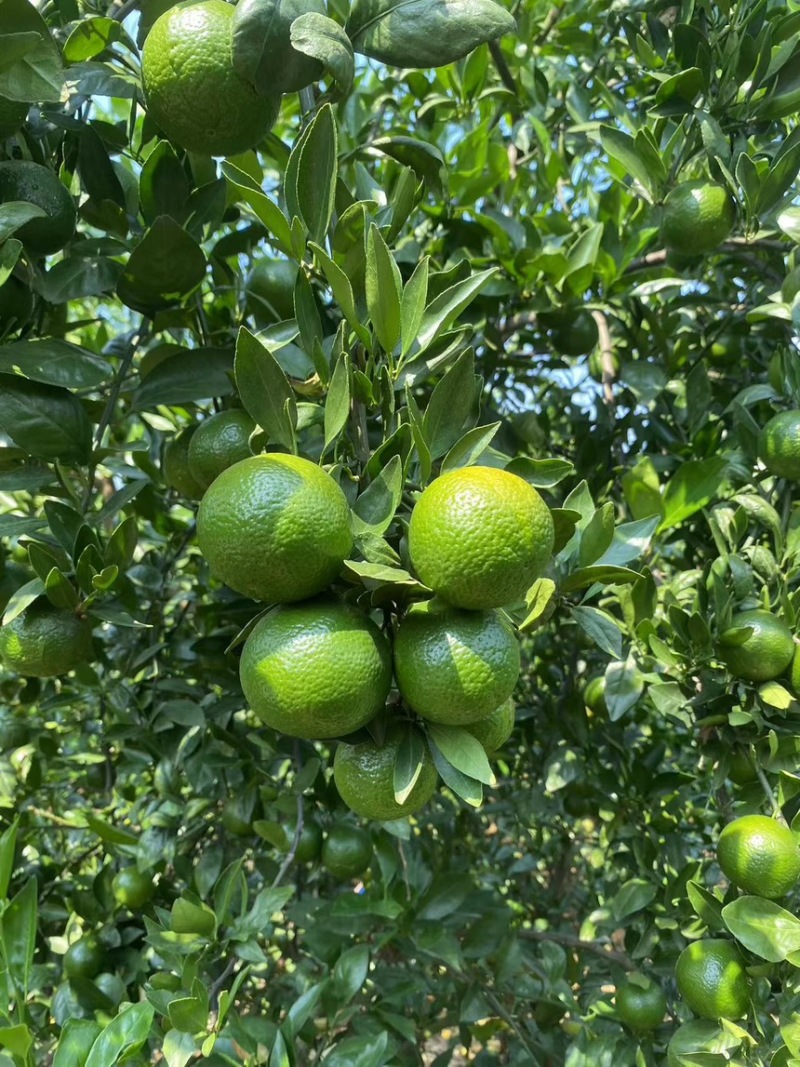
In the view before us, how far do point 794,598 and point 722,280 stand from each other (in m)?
1.24

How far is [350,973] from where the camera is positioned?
1354mm

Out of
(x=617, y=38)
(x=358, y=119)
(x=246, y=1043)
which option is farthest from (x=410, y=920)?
(x=617, y=38)

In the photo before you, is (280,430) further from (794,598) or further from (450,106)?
(450,106)

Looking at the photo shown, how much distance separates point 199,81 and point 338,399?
40cm

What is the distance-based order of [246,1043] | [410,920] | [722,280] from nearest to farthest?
1. [246,1043]
2. [410,920]
3. [722,280]

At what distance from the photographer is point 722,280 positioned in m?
2.16

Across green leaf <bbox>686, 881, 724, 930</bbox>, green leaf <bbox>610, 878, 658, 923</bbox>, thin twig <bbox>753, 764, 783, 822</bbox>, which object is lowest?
green leaf <bbox>610, 878, 658, 923</bbox>

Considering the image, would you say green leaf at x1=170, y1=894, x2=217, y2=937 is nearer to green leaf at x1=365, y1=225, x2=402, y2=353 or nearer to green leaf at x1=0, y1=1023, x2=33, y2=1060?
green leaf at x1=0, y1=1023, x2=33, y2=1060

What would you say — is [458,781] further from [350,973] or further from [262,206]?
[350,973]

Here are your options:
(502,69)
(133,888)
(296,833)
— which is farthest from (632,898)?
(502,69)

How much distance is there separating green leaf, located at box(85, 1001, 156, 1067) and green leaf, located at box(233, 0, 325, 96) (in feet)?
3.73

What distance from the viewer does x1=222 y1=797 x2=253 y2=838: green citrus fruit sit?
4.91ft

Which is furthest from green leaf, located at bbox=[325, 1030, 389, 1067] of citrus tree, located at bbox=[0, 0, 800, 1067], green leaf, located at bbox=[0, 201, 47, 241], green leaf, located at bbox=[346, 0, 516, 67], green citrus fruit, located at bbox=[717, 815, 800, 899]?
green leaf, located at bbox=[346, 0, 516, 67]

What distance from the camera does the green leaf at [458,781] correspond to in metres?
0.74
